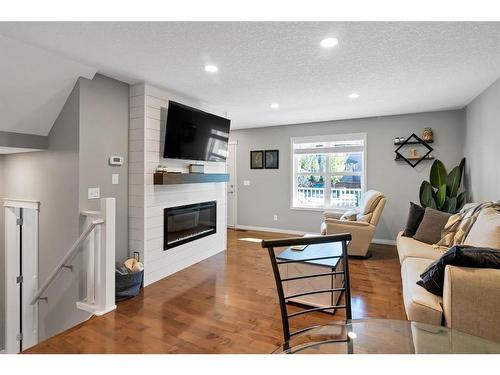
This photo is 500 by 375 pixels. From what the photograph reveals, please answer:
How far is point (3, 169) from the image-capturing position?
3.62 m

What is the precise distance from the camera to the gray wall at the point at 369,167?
4.70 m

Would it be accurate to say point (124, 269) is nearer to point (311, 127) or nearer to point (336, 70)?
point (336, 70)

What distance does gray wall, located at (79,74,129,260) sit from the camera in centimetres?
287

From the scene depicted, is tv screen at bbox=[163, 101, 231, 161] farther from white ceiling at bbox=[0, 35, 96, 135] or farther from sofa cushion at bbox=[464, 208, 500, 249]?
sofa cushion at bbox=[464, 208, 500, 249]

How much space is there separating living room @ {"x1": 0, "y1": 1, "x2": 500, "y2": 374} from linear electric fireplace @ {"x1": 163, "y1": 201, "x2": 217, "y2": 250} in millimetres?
26

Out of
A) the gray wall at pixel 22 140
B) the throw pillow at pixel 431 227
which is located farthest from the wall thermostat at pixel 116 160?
the throw pillow at pixel 431 227

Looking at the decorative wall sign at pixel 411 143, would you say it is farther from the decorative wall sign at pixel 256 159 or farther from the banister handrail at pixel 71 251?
the banister handrail at pixel 71 251

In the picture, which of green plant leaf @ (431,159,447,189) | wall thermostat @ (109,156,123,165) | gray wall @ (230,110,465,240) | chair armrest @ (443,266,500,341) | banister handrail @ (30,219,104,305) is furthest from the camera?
gray wall @ (230,110,465,240)

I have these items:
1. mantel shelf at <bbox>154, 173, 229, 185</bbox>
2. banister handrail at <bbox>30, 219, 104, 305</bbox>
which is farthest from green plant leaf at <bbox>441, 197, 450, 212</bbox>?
banister handrail at <bbox>30, 219, 104, 305</bbox>

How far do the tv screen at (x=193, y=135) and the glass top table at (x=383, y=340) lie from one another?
2697 millimetres

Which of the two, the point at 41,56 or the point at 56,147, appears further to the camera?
the point at 56,147
